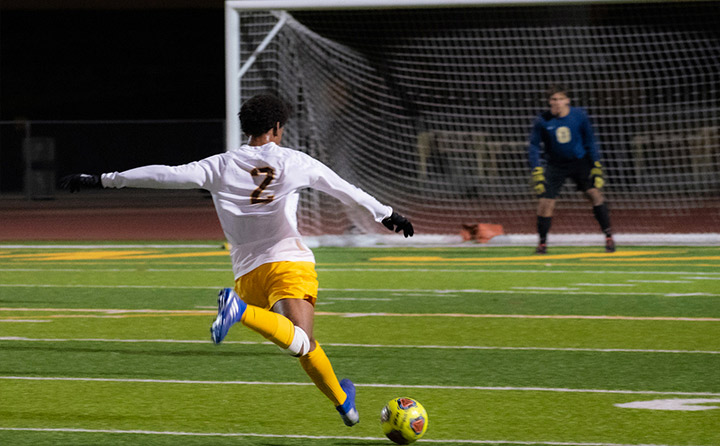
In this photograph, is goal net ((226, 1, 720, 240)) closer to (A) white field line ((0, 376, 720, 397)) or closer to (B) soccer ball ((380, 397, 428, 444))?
(A) white field line ((0, 376, 720, 397))

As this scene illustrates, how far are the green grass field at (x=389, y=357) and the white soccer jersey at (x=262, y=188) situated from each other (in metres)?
0.91

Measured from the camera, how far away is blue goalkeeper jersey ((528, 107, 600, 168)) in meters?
14.9

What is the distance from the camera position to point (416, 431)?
5.48m

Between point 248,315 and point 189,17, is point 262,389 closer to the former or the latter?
point 248,315

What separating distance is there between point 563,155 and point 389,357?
7533 millimetres

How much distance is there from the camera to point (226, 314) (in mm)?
4922

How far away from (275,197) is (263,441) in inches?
44.5

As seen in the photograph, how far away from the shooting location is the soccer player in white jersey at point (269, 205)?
551cm

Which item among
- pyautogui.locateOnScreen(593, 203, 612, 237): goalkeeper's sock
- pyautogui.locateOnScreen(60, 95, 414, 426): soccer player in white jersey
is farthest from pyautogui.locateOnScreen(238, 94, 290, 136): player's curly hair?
pyautogui.locateOnScreen(593, 203, 612, 237): goalkeeper's sock

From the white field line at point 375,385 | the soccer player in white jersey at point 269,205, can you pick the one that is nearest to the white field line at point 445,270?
the white field line at point 375,385

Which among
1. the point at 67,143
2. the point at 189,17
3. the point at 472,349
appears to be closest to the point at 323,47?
the point at 472,349

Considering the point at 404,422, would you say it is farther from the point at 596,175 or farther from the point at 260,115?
the point at 596,175

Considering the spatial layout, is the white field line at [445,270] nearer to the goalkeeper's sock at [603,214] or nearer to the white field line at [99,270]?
the white field line at [99,270]

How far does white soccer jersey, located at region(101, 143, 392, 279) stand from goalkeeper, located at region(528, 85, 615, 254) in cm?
956
